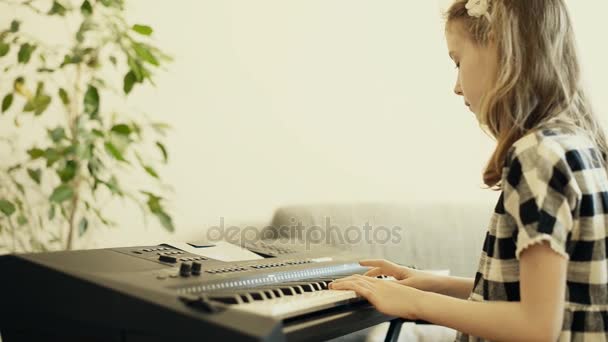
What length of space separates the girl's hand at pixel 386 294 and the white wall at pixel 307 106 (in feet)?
3.04

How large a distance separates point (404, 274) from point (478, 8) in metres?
0.55

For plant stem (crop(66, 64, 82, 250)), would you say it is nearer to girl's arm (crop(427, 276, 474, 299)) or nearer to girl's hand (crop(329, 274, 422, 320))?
girl's hand (crop(329, 274, 422, 320))

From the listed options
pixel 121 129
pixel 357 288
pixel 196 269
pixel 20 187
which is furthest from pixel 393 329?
pixel 20 187

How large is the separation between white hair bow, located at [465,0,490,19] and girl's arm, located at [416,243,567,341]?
1.42 ft

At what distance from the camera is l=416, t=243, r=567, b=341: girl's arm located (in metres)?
0.85

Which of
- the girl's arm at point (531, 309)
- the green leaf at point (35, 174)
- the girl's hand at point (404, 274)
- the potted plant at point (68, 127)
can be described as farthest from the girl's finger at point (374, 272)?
the green leaf at point (35, 174)

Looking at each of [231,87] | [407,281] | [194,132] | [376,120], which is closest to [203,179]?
[194,132]

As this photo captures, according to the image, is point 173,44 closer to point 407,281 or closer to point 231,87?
point 231,87

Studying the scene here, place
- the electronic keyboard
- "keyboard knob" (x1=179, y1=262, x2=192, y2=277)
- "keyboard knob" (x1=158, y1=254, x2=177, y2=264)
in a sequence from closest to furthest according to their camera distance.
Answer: the electronic keyboard, "keyboard knob" (x1=179, y1=262, x2=192, y2=277), "keyboard knob" (x1=158, y1=254, x2=177, y2=264)

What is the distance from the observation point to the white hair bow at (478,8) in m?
1.04

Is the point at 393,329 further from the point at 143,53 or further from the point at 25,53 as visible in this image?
the point at 25,53

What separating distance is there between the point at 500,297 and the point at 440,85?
1496mm

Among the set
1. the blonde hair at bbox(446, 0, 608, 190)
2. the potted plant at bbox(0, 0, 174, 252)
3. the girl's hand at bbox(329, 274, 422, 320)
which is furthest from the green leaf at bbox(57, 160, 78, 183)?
the blonde hair at bbox(446, 0, 608, 190)

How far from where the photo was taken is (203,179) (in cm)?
191
